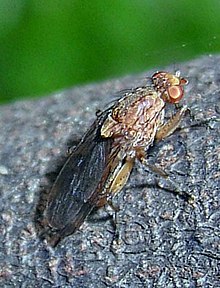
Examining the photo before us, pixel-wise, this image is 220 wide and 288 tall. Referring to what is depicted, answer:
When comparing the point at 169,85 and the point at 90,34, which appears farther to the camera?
the point at 90,34

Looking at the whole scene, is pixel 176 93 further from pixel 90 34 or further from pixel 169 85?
pixel 90 34

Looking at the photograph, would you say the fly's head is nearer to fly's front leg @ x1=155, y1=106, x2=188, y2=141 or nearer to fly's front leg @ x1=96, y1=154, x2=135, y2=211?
fly's front leg @ x1=155, y1=106, x2=188, y2=141

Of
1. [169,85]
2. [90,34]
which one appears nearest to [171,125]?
[169,85]

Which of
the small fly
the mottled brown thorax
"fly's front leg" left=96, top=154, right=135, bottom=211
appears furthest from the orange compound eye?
"fly's front leg" left=96, top=154, right=135, bottom=211

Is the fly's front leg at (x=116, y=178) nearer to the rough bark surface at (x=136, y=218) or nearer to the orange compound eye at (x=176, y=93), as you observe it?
the rough bark surface at (x=136, y=218)

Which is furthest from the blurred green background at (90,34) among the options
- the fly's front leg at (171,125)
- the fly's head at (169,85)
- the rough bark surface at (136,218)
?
the fly's front leg at (171,125)

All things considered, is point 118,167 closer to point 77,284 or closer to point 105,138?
point 105,138
